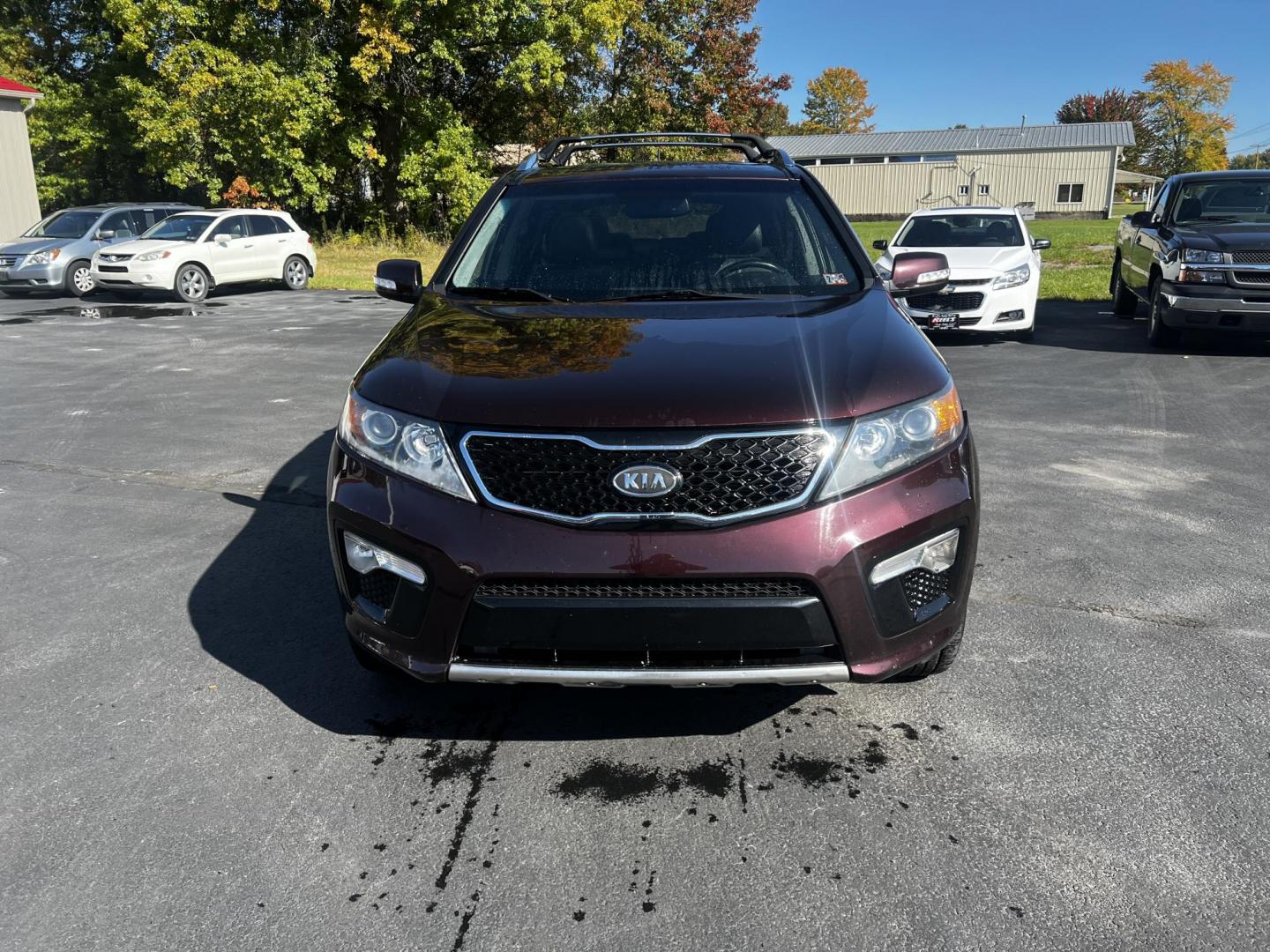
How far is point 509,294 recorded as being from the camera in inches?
146

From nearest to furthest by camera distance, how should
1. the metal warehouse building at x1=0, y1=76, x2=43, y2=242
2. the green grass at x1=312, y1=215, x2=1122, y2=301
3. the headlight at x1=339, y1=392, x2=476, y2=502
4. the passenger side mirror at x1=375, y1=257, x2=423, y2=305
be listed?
the headlight at x1=339, y1=392, x2=476, y2=502
the passenger side mirror at x1=375, y1=257, x2=423, y2=305
the green grass at x1=312, y1=215, x2=1122, y2=301
the metal warehouse building at x1=0, y1=76, x2=43, y2=242

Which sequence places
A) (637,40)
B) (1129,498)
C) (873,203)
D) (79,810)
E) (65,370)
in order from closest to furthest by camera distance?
(79,810) < (1129,498) < (65,370) < (637,40) < (873,203)

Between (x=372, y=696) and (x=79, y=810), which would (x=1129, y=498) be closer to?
(x=372, y=696)

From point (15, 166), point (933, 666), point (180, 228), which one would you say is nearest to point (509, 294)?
point (933, 666)

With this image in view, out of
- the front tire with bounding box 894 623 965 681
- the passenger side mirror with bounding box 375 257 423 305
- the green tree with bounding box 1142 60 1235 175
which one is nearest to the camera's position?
the front tire with bounding box 894 623 965 681

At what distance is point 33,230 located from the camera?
64.9 feet

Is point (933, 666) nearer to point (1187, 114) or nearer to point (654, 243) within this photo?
point (654, 243)

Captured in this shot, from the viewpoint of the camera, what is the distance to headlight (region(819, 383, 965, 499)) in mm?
2576

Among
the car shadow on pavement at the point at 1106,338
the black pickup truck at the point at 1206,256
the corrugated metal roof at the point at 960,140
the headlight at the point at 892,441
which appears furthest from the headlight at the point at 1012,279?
the corrugated metal roof at the point at 960,140

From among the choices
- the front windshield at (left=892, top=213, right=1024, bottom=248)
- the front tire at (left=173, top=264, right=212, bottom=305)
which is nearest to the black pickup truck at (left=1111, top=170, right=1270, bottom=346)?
the front windshield at (left=892, top=213, right=1024, bottom=248)

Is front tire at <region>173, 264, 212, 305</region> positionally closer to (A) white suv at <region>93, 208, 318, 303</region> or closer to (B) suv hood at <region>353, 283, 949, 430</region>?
(A) white suv at <region>93, 208, 318, 303</region>

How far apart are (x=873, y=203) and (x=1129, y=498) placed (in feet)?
185

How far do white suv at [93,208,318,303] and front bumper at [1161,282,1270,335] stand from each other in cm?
1546

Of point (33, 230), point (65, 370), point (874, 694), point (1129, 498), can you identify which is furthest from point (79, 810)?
point (33, 230)
